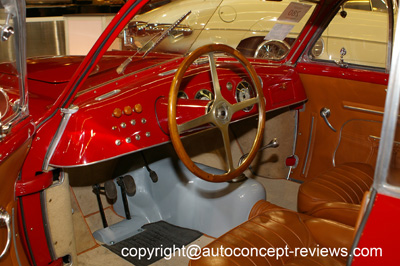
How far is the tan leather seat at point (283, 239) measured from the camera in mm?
1724

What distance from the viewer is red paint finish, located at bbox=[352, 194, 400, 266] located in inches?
45.4

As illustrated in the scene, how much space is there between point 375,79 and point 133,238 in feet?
5.95

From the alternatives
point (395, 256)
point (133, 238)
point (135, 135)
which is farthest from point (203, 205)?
point (395, 256)

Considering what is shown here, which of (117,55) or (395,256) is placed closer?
(395,256)

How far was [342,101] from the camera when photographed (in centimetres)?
306

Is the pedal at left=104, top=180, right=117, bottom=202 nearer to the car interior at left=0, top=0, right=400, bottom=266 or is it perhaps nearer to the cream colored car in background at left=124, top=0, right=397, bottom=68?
the car interior at left=0, top=0, right=400, bottom=266

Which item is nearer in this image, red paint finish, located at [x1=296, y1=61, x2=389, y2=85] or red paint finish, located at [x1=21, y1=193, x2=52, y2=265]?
red paint finish, located at [x1=21, y1=193, x2=52, y2=265]

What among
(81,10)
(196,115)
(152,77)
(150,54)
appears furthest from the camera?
(81,10)

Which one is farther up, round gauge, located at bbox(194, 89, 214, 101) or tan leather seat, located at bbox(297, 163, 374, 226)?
round gauge, located at bbox(194, 89, 214, 101)

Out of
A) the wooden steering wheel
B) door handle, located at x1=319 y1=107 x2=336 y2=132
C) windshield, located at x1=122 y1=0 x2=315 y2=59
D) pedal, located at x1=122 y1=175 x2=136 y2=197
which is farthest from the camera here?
door handle, located at x1=319 y1=107 x2=336 y2=132

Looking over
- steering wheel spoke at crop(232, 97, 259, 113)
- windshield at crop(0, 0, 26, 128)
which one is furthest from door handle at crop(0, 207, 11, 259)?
steering wheel spoke at crop(232, 97, 259, 113)

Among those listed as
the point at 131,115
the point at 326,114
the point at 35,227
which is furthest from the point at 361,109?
the point at 35,227

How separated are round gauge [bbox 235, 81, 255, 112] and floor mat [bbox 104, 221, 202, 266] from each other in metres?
0.90

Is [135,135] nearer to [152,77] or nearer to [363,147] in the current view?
[152,77]
